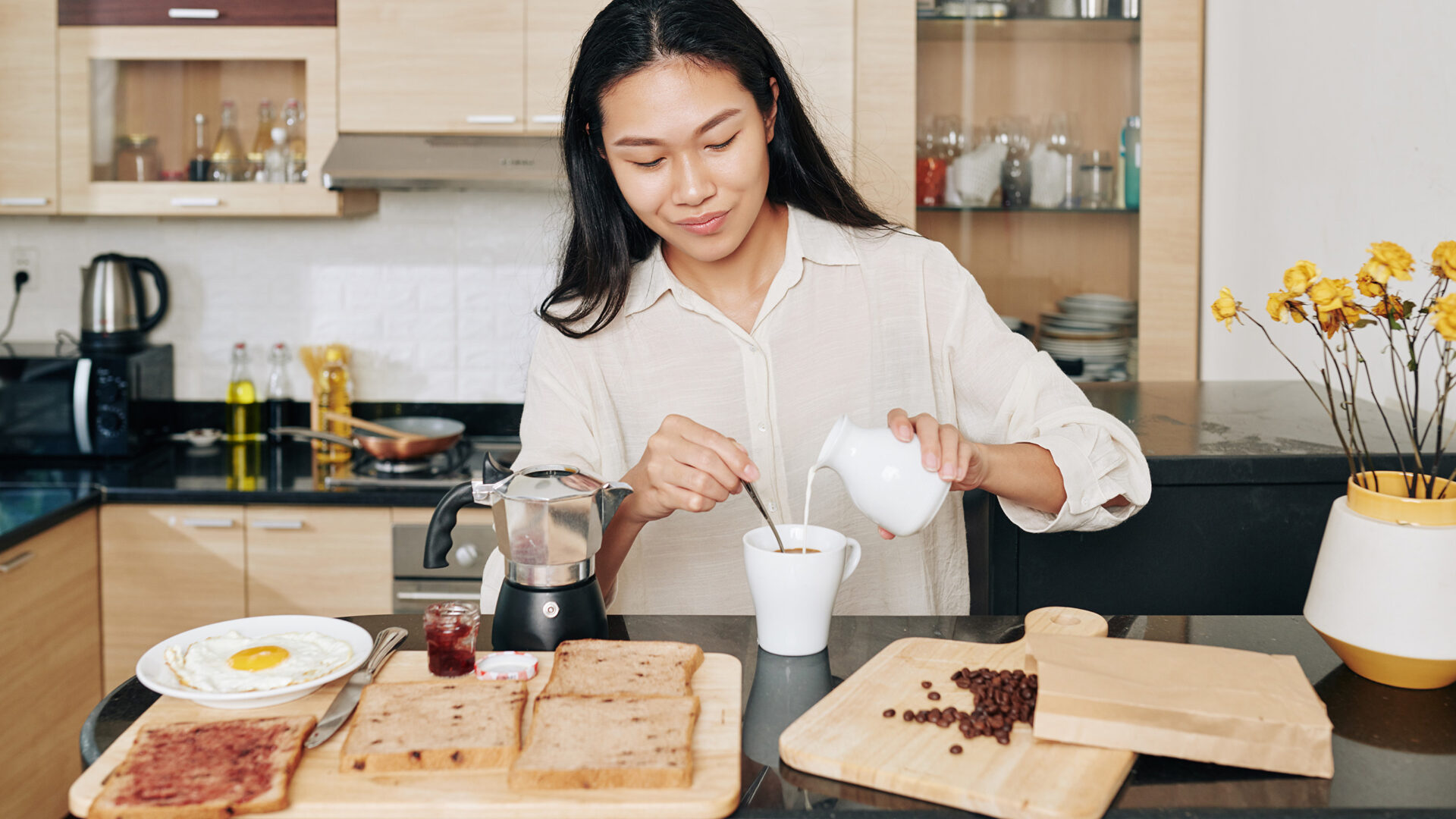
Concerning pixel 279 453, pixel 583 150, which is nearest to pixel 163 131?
pixel 279 453

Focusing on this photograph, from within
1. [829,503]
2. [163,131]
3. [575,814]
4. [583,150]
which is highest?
[163,131]

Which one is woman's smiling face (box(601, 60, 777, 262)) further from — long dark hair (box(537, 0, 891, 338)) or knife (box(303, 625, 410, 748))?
knife (box(303, 625, 410, 748))

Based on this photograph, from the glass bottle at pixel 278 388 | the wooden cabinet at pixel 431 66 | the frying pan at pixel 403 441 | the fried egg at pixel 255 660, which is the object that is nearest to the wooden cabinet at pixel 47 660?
the frying pan at pixel 403 441

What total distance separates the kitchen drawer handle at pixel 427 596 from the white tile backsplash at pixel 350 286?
76cm

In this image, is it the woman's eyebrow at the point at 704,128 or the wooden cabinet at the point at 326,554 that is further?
the wooden cabinet at the point at 326,554

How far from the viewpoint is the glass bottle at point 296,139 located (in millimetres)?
2891

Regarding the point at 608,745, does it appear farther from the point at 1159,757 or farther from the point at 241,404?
the point at 241,404

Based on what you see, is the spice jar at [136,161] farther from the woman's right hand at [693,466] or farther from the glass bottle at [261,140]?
the woman's right hand at [693,466]

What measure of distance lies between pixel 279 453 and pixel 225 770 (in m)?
2.36

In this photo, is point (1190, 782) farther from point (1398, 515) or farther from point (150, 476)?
point (150, 476)

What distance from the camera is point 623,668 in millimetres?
1060

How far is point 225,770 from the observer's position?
866 millimetres

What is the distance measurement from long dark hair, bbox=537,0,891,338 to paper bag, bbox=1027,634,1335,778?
0.78 meters

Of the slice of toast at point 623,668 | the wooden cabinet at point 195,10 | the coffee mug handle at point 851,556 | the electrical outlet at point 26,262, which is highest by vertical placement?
the wooden cabinet at point 195,10
